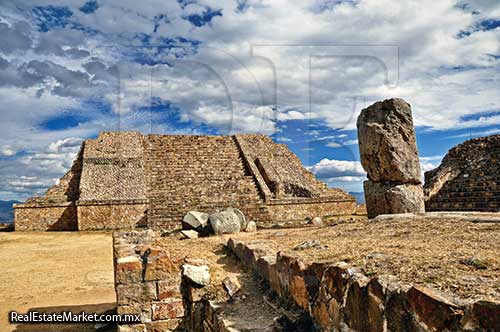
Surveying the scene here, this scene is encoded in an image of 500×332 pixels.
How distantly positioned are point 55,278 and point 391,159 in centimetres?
824

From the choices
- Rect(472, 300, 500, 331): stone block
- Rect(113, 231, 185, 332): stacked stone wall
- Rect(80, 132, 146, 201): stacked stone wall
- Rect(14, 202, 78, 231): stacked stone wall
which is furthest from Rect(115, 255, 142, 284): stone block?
Rect(14, 202, 78, 231): stacked stone wall

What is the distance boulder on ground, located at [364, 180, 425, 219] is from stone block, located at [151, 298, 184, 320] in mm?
6607

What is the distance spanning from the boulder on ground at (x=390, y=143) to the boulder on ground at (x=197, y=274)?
646 cm

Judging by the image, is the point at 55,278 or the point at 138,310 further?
the point at 55,278

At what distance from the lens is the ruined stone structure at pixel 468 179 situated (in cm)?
1666

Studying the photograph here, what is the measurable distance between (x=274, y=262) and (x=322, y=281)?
59.4 inches

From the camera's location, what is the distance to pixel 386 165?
33.5 ft

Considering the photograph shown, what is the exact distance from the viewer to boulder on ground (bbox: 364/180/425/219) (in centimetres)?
997

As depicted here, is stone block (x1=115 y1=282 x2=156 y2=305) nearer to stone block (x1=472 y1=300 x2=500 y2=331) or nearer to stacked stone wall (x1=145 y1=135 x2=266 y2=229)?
stone block (x1=472 y1=300 x2=500 y2=331)

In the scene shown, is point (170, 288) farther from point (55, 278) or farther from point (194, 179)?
point (194, 179)

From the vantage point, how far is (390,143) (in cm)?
1014

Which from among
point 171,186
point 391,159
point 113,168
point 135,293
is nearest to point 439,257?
point 135,293

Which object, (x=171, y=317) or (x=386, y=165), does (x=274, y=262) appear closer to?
(x=171, y=317)

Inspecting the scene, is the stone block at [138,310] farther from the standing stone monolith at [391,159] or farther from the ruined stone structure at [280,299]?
the standing stone monolith at [391,159]
